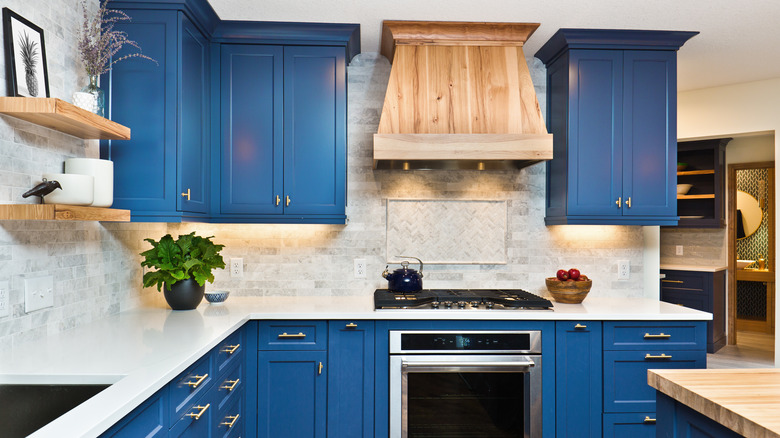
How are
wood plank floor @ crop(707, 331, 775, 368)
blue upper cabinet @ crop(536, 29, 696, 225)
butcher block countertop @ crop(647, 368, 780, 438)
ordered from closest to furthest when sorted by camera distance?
butcher block countertop @ crop(647, 368, 780, 438), blue upper cabinet @ crop(536, 29, 696, 225), wood plank floor @ crop(707, 331, 775, 368)

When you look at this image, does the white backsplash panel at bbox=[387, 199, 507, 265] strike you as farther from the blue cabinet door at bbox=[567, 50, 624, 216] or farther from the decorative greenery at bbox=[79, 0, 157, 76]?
the decorative greenery at bbox=[79, 0, 157, 76]

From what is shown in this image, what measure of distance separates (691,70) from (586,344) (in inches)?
91.8

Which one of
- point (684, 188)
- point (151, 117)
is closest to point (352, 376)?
point (151, 117)

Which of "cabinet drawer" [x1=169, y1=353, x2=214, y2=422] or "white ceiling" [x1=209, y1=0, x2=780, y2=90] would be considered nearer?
"cabinet drawer" [x1=169, y1=353, x2=214, y2=422]

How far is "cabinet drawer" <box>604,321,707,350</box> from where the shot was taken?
2.58m

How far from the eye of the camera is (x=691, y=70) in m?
3.50

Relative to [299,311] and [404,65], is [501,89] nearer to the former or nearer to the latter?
[404,65]

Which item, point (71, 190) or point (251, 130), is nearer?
point (71, 190)

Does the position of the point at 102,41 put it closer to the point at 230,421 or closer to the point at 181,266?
the point at 181,266

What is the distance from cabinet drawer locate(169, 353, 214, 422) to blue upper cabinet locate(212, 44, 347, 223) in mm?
1099

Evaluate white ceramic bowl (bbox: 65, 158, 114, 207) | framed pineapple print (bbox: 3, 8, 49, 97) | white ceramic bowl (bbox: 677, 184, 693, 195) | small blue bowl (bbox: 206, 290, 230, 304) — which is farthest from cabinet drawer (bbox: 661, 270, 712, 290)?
framed pineapple print (bbox: 3, 8, 49, 97)

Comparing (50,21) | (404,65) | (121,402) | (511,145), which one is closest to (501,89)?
(511,145)

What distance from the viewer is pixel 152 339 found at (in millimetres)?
1842

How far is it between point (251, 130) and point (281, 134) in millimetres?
178
